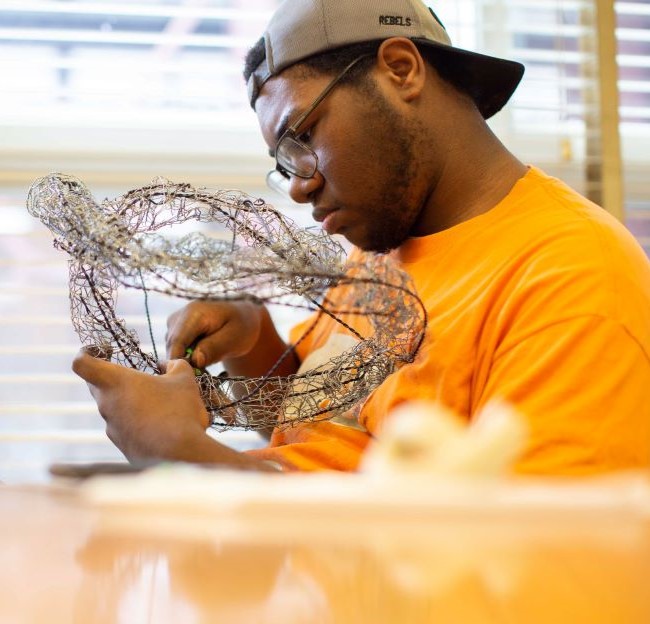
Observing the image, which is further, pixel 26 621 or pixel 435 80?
pixel 435 80

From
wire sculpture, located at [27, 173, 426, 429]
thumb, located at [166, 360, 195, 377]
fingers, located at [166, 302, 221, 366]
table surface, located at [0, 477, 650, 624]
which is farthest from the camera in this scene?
fingers, located at [166, 302, 221, 366]

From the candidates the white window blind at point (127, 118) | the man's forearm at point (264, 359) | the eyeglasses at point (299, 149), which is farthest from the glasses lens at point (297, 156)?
the white window blind at point (127, 118)

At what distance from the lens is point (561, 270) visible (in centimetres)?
77

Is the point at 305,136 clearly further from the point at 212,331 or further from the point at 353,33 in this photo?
the point at 212,331

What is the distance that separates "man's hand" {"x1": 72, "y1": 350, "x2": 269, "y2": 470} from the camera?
700 millimetres

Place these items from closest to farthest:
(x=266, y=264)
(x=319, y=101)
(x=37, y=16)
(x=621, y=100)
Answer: (x=266, y=264) < (x=319, y=101) < (x=37, y=16) < (x=621, y=100)

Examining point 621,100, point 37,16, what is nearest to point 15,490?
point 37,16

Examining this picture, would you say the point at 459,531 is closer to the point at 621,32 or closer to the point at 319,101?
the point at 319,101

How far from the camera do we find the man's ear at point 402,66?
102cm

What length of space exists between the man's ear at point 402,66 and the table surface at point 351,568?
2.43 ft

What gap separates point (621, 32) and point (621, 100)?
14 centimetres

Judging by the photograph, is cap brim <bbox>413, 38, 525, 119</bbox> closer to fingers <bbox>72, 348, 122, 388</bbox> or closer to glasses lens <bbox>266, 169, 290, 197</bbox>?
glasses lens <bbox>266, 169, 290, 197</bbox>

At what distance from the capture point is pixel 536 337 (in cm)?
73

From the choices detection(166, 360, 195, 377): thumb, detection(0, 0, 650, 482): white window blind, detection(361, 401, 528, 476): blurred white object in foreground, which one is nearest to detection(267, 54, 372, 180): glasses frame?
detection(166, 360, 195, 377): thumb
